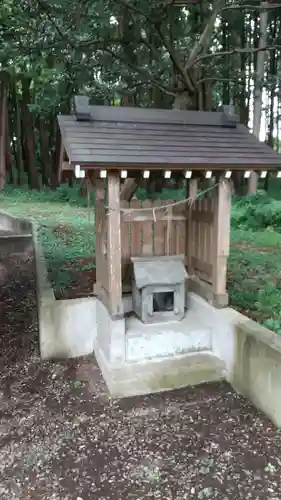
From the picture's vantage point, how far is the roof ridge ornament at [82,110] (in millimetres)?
4312

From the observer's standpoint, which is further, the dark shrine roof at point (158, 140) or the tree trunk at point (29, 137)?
the tree trunk at point (29, 137)

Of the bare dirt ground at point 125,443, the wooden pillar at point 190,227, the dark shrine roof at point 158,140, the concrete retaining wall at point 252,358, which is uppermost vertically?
the dark shrine roof at point 158,140

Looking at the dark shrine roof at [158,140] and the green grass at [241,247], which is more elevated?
the dark shrine roof at [158,140]

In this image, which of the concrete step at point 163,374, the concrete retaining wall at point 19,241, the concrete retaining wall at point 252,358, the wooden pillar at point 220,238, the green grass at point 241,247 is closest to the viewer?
the concrete retaining wall at point 252,358

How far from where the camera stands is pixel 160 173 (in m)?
4.39

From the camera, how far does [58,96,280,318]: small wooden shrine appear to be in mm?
4020

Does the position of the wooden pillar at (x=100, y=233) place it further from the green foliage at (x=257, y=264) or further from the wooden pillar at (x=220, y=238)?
the green foliage at (x=257, y=264)

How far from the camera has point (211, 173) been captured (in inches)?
171

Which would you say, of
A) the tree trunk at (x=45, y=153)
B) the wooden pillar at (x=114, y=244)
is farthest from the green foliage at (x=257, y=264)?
the tree trunk at (x=45, y=153)

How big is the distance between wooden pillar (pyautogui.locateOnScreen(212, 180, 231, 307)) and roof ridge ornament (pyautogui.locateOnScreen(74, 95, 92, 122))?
5.56 feet

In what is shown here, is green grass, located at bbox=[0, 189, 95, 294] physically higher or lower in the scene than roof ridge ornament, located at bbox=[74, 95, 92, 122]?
lower

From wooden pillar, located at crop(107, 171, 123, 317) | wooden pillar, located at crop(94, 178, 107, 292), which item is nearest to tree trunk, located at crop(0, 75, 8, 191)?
wooden pillar, located at crop(94, 178, 107, 292)

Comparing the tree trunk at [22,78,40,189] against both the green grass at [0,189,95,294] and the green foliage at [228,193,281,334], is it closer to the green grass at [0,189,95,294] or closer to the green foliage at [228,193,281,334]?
the green grass at [0,189,95,294]

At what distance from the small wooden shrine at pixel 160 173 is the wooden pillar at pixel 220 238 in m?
0.01
